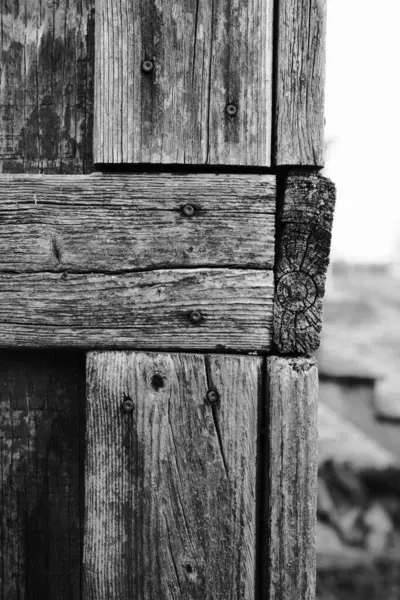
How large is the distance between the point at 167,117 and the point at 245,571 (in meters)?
1.12

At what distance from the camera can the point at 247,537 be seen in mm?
1493

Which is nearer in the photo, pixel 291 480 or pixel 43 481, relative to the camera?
pixel 291 480

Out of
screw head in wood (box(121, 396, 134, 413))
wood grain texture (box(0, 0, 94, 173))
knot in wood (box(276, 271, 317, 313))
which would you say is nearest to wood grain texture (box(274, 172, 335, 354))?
knot in wood (box(276, 271, 317, 313))

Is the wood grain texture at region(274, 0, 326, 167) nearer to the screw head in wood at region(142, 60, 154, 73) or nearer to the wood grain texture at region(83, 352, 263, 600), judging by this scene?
the screw head in wood at region(142, 60, 154, 73)

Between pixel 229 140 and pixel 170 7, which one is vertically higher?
pixel 170 7

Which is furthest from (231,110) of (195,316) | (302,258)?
(195,316)

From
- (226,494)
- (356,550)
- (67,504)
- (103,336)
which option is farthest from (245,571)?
(356,550)

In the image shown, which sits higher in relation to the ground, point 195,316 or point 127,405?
point 195,316

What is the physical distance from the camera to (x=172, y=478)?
A: 58.9 inches

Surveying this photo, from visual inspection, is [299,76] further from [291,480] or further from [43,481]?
[43,481]

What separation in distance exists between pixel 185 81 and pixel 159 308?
0.56 metres

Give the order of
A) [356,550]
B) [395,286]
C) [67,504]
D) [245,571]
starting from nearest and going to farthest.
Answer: [245,571] → [67,504] → [356,550] → [395,286]

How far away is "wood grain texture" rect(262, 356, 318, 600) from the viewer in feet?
4.91

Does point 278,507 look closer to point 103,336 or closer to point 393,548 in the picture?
point 103,336
